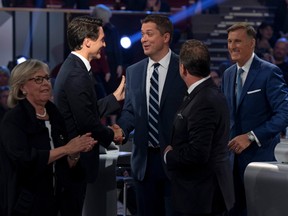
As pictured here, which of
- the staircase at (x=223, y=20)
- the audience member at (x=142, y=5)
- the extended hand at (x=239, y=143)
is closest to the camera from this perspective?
the extended hand at (x=239, y=143)

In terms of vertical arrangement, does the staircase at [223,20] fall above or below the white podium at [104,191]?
above

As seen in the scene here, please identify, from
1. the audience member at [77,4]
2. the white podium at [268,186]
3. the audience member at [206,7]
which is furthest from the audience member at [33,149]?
the audience member at [206,7]

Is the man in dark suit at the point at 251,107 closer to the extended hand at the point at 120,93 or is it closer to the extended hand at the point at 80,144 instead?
the extended hand at the point at 120,93

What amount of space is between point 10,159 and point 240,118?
5.58 feet

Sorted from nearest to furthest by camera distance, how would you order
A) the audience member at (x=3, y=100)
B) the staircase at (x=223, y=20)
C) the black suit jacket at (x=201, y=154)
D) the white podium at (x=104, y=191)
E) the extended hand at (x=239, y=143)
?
the black suit jacket at (x=201, y=154)
the extended hand at (x=239, y=143)
the white podium at (x=104, y=191)
the audience member at (x=3, y=100)
the staircase at (x=223, y=20)

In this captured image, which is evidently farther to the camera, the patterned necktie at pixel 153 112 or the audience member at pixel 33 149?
the patterned necktie at pixel 153 112

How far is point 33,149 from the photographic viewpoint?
4.29m

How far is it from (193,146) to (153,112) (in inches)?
32.2

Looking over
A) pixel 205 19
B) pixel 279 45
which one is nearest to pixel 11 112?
pixel 279 45

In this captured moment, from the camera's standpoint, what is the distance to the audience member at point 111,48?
35.9 feet

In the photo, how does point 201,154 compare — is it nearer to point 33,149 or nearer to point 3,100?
point 33,149

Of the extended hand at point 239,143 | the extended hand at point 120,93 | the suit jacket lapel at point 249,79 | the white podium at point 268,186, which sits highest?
the suit jacket lapel at point 249,79

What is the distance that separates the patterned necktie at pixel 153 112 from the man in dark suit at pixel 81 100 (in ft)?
0.74

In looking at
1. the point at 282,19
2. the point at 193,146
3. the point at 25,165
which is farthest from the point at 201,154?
the point at 282,19
